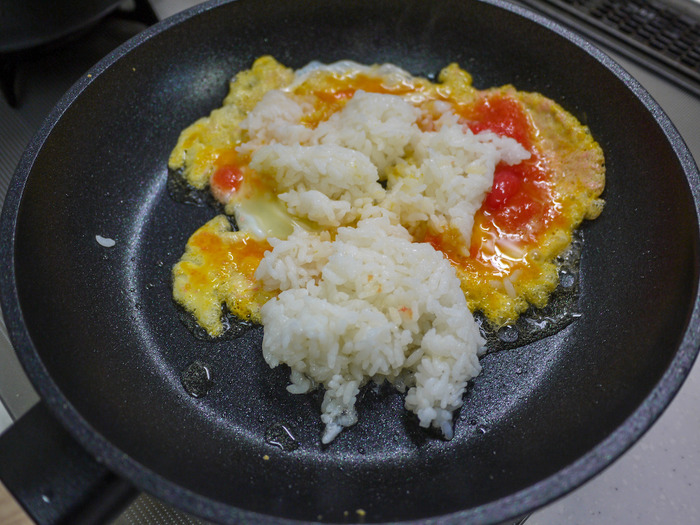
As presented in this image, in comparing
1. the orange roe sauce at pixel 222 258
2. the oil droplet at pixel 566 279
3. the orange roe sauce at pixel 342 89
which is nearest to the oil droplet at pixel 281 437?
the orange roe sauce at pixel 222 258

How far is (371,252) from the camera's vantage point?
56.8 inches

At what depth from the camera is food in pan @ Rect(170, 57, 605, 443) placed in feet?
4.44

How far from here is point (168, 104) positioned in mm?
1843

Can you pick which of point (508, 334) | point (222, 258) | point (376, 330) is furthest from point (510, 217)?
point (222, 258)

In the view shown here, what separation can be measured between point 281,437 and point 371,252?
0.54 metres

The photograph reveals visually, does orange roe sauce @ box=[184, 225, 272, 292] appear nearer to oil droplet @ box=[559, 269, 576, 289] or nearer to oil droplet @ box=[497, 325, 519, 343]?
oil droplet @ box=[497, 325, 519, 343]

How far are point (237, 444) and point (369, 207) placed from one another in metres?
0.77

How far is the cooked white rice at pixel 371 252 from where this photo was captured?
1334 millimetres

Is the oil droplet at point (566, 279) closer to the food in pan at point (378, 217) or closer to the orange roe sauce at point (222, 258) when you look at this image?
the food in pan at point (378, 217)

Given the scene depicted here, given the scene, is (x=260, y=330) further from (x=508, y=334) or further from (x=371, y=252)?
(x=508, y=334)

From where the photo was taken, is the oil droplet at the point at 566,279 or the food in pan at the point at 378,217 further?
the oil droplet at the point at 566,279

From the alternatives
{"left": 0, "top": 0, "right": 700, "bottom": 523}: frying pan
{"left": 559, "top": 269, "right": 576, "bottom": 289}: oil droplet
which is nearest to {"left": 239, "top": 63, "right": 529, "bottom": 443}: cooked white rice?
{"left": 0, "top": 0, "right": 700, "bottom": 523}: frying pan

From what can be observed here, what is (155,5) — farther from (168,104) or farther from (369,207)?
(369,207)

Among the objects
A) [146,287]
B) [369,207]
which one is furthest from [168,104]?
[369,207]
